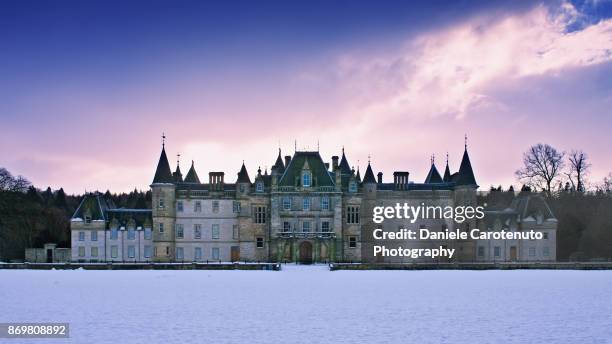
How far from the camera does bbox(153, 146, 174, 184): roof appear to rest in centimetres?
6291

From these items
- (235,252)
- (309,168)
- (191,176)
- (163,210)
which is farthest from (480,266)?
(191,176)

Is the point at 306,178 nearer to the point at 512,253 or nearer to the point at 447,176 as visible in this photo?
the point at 447,176

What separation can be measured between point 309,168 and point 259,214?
21.2 feet

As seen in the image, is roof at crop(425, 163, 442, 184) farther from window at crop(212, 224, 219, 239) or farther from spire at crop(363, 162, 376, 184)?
window at crop(212, 224, 219, 239)

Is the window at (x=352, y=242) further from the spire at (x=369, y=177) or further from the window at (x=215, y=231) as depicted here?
the window at (x=215, y=231)

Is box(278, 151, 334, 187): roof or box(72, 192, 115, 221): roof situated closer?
box(278, 151, 334, 187): roof

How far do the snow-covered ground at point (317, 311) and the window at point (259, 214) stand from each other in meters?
26.8

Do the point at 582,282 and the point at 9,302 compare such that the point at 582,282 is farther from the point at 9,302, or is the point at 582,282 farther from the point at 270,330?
the point at 9,302

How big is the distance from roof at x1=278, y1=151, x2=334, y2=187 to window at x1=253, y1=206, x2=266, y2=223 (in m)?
3.01

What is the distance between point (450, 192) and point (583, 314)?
41.8m

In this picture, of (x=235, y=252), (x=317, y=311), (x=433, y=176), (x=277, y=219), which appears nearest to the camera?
(x=317, y=311)

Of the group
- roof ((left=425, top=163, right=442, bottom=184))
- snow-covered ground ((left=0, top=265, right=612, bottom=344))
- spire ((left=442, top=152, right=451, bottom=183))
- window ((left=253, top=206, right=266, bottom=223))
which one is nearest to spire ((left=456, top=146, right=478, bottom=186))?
roof ((left=425, top=163, right=442, bottom=184))

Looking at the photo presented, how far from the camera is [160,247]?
206 ft

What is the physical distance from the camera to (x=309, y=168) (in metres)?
62.7
